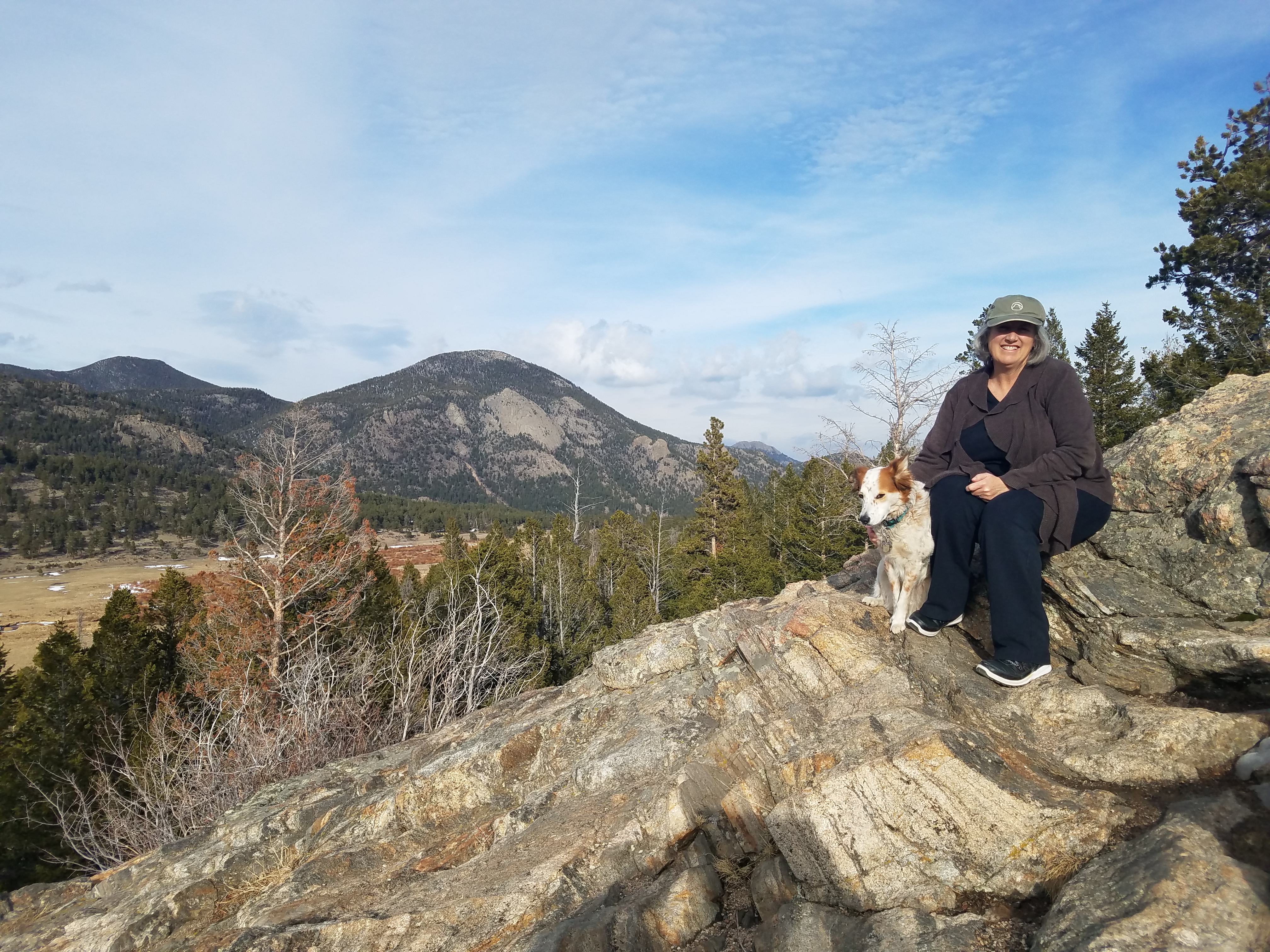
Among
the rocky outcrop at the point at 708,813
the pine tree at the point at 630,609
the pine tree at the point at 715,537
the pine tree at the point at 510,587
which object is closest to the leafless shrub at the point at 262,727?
the rocky outcrop at the point at 708,813

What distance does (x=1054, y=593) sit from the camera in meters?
5.15

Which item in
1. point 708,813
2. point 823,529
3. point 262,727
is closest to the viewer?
point 708,813

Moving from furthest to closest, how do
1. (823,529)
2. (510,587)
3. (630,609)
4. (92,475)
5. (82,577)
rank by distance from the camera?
1. (92,475)
2. (82,577)
3. (630,609)
4. (510,587)
5. (823,529)

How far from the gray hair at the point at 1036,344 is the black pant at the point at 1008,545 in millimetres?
1066

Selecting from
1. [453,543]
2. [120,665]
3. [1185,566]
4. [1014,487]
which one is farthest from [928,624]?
[453,543]

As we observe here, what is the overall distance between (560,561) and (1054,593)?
98.8 feet

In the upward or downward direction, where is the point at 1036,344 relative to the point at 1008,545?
upward

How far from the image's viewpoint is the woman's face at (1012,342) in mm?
4801

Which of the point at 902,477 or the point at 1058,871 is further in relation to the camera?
the point at 902,477

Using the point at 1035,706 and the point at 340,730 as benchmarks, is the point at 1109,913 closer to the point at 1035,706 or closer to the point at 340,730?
the point at 1035,706

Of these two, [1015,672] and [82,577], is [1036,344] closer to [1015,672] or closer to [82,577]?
[1015,672]

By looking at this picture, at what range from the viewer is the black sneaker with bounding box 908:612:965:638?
515 cm

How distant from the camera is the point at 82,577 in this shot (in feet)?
287

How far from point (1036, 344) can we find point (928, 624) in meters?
2.42
